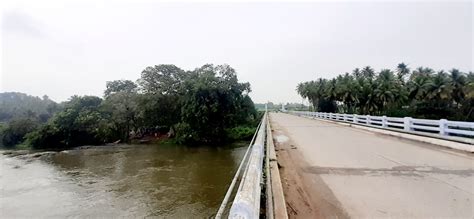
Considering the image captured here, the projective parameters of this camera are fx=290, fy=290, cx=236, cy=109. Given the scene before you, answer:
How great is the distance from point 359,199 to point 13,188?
70.5 feet

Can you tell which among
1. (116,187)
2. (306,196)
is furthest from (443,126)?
(116,187)

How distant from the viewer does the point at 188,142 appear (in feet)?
132

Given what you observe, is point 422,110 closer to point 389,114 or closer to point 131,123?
point 389,114

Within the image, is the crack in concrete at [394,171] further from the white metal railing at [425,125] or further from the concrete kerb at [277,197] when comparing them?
the white metal railing at [425,125]

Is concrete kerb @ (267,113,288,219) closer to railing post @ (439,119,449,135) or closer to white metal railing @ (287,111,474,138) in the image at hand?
white metal railing @ (287,111,474,138)

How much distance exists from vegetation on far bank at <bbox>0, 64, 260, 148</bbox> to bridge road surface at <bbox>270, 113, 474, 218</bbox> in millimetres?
32317

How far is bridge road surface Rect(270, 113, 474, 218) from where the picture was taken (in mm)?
3719

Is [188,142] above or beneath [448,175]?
beneath

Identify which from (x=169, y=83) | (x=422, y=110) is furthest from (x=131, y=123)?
(x=422, y=110)

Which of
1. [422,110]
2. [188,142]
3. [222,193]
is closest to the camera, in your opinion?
[222,193]

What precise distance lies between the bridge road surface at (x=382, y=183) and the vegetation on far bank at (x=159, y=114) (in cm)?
3232

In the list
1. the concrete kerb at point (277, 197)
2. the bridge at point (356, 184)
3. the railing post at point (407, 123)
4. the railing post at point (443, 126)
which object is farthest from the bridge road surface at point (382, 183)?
the railing post at point (407, 123)

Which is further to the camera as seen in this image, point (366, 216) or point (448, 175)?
point (448, 175)

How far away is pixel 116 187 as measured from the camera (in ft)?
58.2
